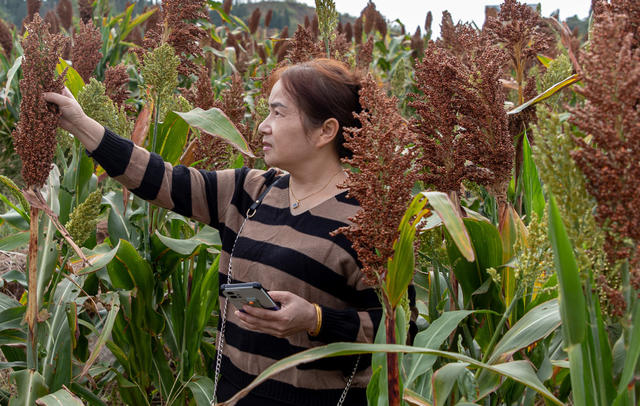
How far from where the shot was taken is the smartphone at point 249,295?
145cm

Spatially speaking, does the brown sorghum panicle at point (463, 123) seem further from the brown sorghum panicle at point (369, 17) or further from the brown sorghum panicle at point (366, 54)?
the brown sorghum panicle at point (369, 17)

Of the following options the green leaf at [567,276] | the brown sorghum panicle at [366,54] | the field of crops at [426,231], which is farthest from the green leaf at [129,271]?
the brown sorghum panicle at [366,54]

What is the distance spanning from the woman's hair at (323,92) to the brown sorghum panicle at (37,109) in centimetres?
67

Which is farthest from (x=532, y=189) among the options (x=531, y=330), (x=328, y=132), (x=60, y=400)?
(x=60, y=400)

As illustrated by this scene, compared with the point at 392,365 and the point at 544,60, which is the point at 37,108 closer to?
the point at 392,365

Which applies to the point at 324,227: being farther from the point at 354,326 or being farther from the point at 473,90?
the point at 473,90

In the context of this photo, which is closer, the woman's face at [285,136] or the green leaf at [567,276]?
the green leaf at [567,276]

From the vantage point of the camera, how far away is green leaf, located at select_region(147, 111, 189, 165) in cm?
224

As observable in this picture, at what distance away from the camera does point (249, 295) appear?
1492 millimetres

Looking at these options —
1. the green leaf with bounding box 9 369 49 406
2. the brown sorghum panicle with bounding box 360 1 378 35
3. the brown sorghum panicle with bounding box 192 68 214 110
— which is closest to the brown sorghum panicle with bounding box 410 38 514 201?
the brown sorghum panicle with bounding box 192 68 214 110

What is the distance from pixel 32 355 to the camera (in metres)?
1.74

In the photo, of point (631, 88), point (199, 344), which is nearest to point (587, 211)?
point (631, 88)

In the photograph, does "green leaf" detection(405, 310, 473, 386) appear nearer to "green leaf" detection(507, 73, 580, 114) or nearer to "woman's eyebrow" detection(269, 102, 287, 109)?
"green leaf" detection(507, 73, 580, 114)

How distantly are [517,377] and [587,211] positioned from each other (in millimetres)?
385
